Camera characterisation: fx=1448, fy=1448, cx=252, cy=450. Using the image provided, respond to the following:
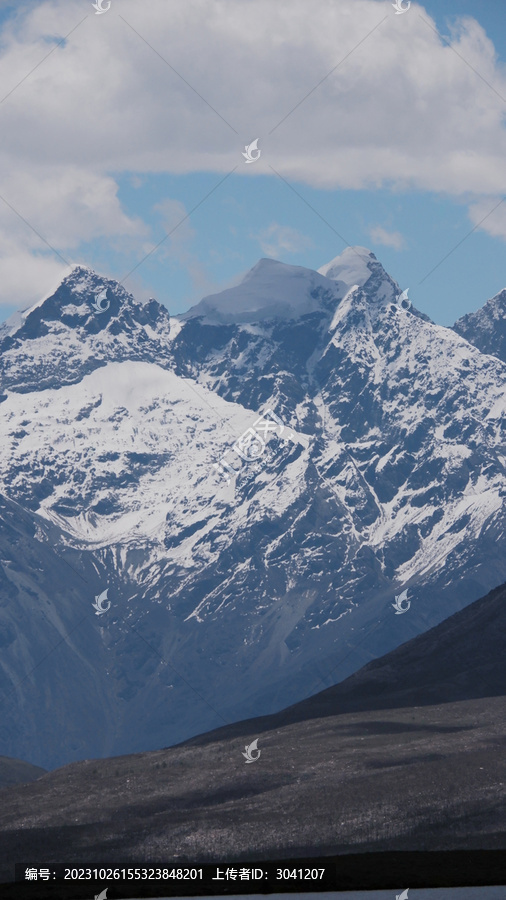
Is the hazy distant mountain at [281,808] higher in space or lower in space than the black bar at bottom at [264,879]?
higher

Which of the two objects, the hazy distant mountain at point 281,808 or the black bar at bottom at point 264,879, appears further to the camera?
the hazy distant mountain at point 281,808

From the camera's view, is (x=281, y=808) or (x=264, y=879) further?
(x=281, y=808)

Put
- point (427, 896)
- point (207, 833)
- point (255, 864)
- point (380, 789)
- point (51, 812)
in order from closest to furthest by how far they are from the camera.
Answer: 1. point (427, 896)
2. point (255, 864)
3. point (207, 833)
4. point (380, 789)
5. point (51, 812)

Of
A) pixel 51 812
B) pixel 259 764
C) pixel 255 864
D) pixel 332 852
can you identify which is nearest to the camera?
pixel 255 864

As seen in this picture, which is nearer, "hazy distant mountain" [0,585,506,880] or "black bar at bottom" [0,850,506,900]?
"black bar at bottom" [0,850,506,900]

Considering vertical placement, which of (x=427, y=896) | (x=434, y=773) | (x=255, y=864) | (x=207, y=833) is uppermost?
(x=434, y=773)

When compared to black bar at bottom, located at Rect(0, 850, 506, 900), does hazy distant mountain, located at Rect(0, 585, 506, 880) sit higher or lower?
higher

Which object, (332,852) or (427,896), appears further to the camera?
(332,852)

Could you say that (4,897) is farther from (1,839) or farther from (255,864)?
(1,839)

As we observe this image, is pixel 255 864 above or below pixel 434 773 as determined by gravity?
below

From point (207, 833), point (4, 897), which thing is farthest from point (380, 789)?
point (4, 897)

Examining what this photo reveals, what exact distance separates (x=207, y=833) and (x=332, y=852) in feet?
65.0

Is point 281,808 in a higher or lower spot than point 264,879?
higher

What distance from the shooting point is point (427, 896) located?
87875 mm
